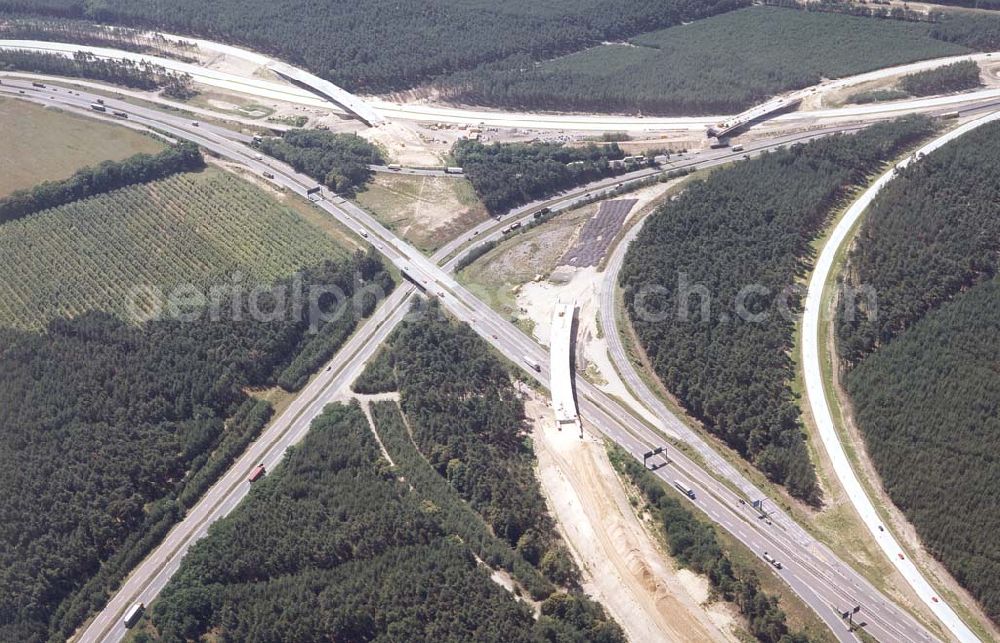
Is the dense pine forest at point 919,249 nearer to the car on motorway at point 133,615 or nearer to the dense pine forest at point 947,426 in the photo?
the dense pine forest at point 947,426

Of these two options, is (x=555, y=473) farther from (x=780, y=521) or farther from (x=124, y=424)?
(x=124, y=424)

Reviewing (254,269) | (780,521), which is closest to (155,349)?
(254,269)

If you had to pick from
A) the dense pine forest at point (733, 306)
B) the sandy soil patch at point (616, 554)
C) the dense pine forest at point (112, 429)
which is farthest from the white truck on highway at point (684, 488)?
the dense pine forest at point (112, 429)

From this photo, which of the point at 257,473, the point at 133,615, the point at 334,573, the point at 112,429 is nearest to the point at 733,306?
the point at 334,573

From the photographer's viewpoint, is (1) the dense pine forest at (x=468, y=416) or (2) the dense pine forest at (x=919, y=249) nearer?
(1) the dense pine forest at (x=468, y=416)

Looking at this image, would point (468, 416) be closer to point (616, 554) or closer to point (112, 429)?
point (616, 554)

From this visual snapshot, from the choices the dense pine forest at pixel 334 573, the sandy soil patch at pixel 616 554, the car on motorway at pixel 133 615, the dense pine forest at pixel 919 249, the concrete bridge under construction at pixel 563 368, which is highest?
the dense pine forest at pixel 919 249

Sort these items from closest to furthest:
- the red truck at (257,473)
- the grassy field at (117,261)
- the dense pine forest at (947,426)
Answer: the dense pine forest at (947,426), the red truck at (257,473), the grassy field at (117,261)
